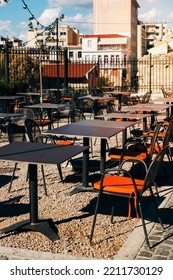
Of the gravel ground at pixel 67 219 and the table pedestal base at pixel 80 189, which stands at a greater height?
the table pedestal base at pixel 80 189

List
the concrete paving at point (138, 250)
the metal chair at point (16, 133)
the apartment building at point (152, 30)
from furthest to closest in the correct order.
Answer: the apartment building at point (152, 30)
the metal chair at point (16, 133)
the concrete paving at point (138, 250)

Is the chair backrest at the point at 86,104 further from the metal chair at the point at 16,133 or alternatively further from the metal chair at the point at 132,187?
the metal chair at the point at 132,187

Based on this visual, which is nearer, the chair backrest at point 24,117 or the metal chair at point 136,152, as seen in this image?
the metal chair at point 136,152

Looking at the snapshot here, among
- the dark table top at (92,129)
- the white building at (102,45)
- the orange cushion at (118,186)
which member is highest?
the white building at (102,45)

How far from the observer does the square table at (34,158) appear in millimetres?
4305

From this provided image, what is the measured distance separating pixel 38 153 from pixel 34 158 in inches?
9.4

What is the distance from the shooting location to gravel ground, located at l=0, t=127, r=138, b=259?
4246 mm

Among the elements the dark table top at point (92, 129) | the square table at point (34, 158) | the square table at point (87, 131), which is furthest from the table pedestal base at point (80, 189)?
the square table at point (34, 158)

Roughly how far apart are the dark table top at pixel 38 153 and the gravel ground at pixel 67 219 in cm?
80

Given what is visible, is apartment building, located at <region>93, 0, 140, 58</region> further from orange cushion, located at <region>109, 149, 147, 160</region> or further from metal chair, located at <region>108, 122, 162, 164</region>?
orange cushion, located at <region>109, 149, 147, 160</region>

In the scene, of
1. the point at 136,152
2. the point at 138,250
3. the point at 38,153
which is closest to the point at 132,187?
the point at 138,250

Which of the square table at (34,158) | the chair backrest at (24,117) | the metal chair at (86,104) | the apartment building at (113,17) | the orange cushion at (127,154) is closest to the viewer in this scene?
the square table at (34,158)

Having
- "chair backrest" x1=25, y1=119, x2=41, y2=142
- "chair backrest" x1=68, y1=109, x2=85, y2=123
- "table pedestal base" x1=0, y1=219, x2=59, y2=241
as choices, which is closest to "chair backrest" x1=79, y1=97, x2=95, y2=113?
"chair backrest" x1=68, y1=109, x2=85, y2=123

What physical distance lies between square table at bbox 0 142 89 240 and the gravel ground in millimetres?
75
